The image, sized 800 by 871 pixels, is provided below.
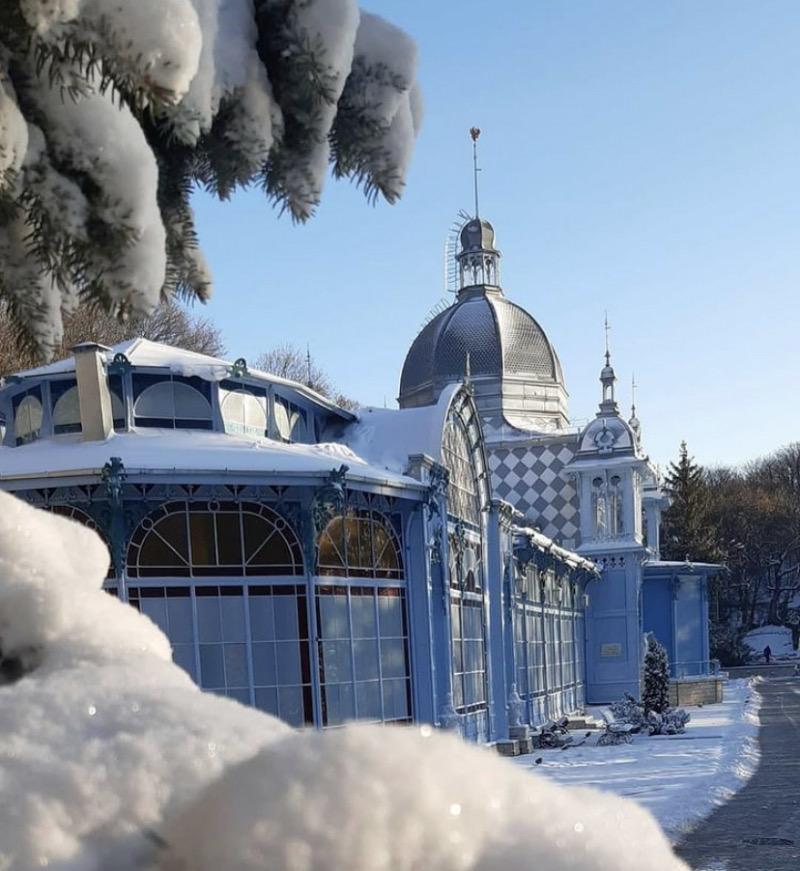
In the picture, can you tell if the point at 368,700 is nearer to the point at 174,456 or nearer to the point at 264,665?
the point at 264,665

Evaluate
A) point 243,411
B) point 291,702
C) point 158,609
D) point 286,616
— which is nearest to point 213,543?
point 158,609

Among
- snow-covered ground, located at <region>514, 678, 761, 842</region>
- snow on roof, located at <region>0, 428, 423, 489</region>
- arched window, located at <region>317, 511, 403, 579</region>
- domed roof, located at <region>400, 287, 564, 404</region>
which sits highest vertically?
domed roof, located at <region>400, 287, 564, 404</region>

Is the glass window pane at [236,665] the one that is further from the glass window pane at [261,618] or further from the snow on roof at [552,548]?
the snow on roof at [552,548]

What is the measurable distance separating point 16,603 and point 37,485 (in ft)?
37.9

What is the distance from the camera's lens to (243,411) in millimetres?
14633

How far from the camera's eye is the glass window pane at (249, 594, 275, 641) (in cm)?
1270

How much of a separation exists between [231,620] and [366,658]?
80.2 inches

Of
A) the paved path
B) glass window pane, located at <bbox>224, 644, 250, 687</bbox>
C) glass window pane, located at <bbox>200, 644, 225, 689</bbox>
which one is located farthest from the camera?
glass window pane, located at <bbox>224, 644, 250, 687</bbox>

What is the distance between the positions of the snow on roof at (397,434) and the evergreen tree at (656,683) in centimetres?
939

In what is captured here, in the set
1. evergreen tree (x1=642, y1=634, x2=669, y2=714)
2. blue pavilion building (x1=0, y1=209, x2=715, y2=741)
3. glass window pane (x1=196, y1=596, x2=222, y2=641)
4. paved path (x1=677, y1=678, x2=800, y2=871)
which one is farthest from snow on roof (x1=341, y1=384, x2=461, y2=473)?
evergreen tree (x1=642, y1=634, x2=669, y2=714)

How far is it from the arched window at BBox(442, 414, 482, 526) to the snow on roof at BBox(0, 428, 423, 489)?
2.31m

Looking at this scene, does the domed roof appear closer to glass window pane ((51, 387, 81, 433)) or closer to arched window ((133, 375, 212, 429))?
arched window ((133, 375, 212, 429))

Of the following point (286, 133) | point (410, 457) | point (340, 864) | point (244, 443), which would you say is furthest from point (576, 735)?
point (340, 864)

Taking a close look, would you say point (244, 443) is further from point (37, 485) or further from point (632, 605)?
point (632, 605)
